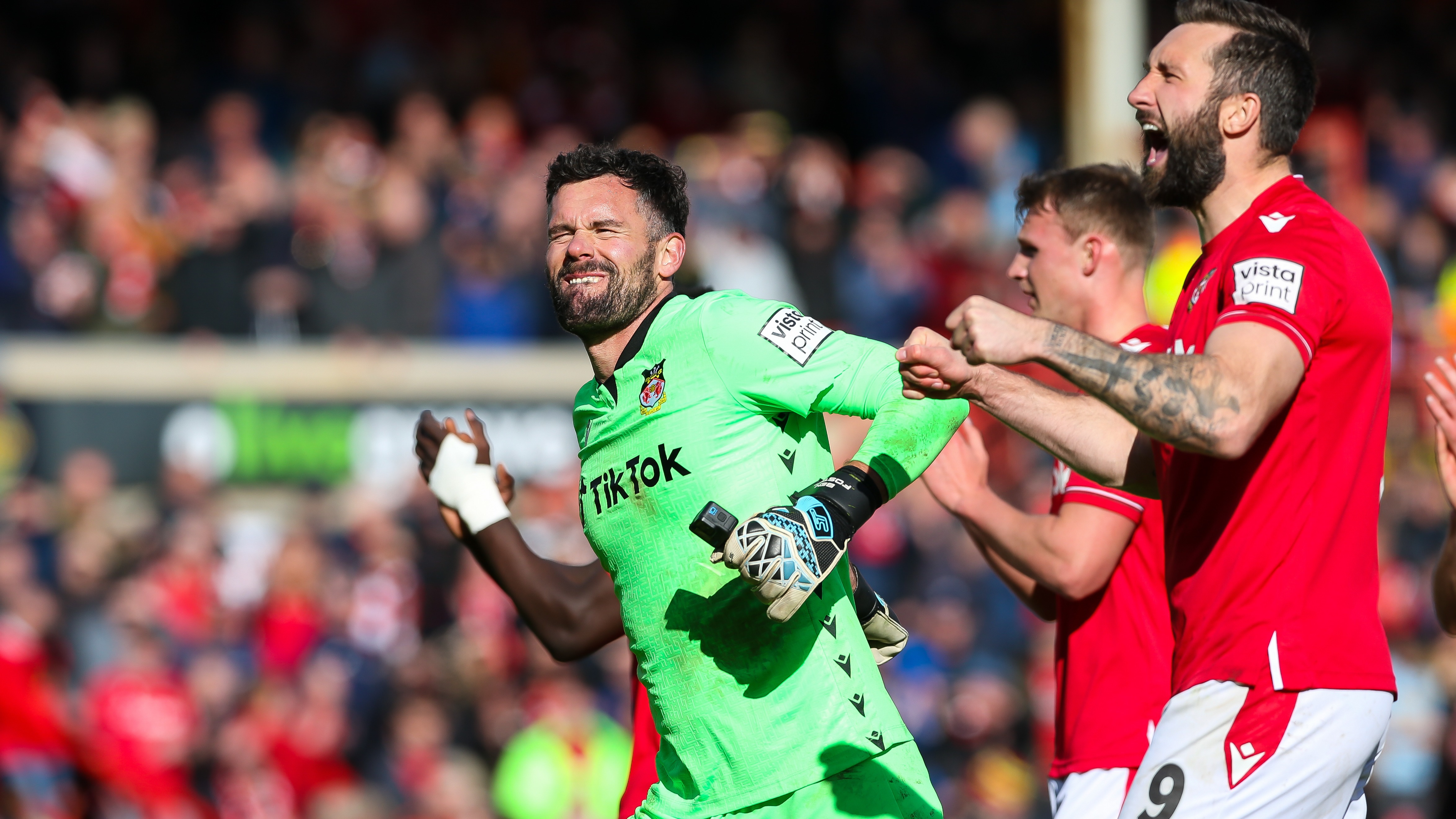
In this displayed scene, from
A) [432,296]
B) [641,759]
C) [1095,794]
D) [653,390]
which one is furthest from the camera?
[432,296]

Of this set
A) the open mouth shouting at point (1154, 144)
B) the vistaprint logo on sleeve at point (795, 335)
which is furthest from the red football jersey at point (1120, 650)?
the vistaprint logo on sleeve at point (795, 335)

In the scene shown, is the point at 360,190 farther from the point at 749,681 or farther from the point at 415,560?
the point at 749,681

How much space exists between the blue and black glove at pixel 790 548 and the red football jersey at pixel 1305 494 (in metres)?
0.88

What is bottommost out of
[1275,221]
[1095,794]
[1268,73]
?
[1095,794]

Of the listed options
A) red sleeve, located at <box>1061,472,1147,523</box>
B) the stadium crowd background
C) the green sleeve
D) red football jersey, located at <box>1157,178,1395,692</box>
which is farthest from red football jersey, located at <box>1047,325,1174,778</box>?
the stadium crowd background

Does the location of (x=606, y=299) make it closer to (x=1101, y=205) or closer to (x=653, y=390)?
(x=653, y=390)

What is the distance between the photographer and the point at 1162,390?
3518mm

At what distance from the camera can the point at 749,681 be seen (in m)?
4.35

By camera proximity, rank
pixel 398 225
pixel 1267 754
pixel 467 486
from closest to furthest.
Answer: pixel 1267 754 → pixel 467 486 → pixel 398 225

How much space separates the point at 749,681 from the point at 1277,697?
4.41 feet

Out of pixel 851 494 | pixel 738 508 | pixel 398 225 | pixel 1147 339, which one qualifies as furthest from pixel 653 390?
pixel 398 225

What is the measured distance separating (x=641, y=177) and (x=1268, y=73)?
69.7 inches

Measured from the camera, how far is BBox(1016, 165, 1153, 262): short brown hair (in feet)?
A: 18.0

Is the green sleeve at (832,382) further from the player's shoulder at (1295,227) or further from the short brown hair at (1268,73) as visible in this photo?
the short brown hair at (1268,73)
